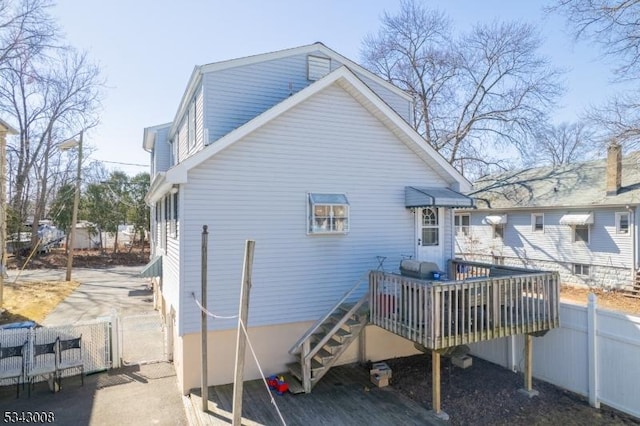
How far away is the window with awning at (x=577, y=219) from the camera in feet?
60.3

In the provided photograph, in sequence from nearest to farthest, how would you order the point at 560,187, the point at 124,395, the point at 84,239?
the point at 124,395 → the point at 560,187 → the point at 84,239

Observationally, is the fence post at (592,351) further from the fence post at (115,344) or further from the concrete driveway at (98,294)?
the concrete driveway at (98,294)

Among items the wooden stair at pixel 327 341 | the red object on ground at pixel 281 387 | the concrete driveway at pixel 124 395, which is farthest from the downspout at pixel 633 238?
the concrete driveway at pixel 124 395

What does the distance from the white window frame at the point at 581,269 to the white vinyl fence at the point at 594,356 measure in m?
13.3

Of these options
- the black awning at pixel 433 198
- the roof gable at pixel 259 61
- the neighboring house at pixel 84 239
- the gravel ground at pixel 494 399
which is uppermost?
the roof gable at pixel 259 61

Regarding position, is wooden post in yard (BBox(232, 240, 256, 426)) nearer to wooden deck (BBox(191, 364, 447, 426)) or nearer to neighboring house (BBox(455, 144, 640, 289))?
wooden deck (BBox(191, 364, 447, 426))

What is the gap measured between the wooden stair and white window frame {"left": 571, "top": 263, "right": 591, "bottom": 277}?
15.7 m

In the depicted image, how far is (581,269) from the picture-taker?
1938 cm

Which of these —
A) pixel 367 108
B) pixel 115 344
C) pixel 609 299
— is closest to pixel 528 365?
pixel 367 108

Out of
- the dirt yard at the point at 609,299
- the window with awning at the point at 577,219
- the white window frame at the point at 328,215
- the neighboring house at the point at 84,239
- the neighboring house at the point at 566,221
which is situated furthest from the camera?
the neighboring house at the point at 84,239

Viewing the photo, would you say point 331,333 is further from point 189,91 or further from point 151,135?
point 151,135

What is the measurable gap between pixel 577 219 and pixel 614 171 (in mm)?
2648

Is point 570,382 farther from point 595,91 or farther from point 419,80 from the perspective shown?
point 419,80

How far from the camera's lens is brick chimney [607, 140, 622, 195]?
58.4 ft
